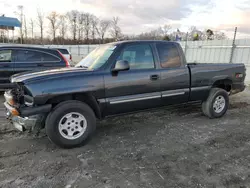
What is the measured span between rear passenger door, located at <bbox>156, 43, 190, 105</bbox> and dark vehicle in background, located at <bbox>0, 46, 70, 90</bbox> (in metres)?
4.20

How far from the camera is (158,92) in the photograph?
4.34 m

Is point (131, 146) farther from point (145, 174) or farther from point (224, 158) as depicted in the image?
point (224, 158)

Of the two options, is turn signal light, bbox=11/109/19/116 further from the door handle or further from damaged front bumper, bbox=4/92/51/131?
the door handle

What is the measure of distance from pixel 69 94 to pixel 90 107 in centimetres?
47

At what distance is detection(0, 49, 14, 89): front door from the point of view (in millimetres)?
6559

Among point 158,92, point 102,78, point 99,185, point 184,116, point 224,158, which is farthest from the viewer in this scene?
point 184,116

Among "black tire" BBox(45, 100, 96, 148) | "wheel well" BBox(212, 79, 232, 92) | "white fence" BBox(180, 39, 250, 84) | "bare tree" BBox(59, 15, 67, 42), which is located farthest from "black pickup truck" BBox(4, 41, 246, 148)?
"bare tree" BBox(59, 15, 67, 42)

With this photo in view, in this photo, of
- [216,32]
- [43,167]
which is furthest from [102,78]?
[216,32]

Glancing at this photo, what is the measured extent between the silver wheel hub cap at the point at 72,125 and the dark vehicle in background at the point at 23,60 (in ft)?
13.4

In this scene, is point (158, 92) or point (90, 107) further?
point (158, 92)

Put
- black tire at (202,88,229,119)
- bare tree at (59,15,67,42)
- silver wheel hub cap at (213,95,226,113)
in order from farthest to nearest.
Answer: bare tree at (59,15,67,42) → silver wheel hub cap at (213,95,226,113) → black tire at (202,88,229,119)

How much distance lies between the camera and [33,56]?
22.8ft

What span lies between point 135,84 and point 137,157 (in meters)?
1.40

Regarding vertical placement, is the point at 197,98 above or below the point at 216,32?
below
